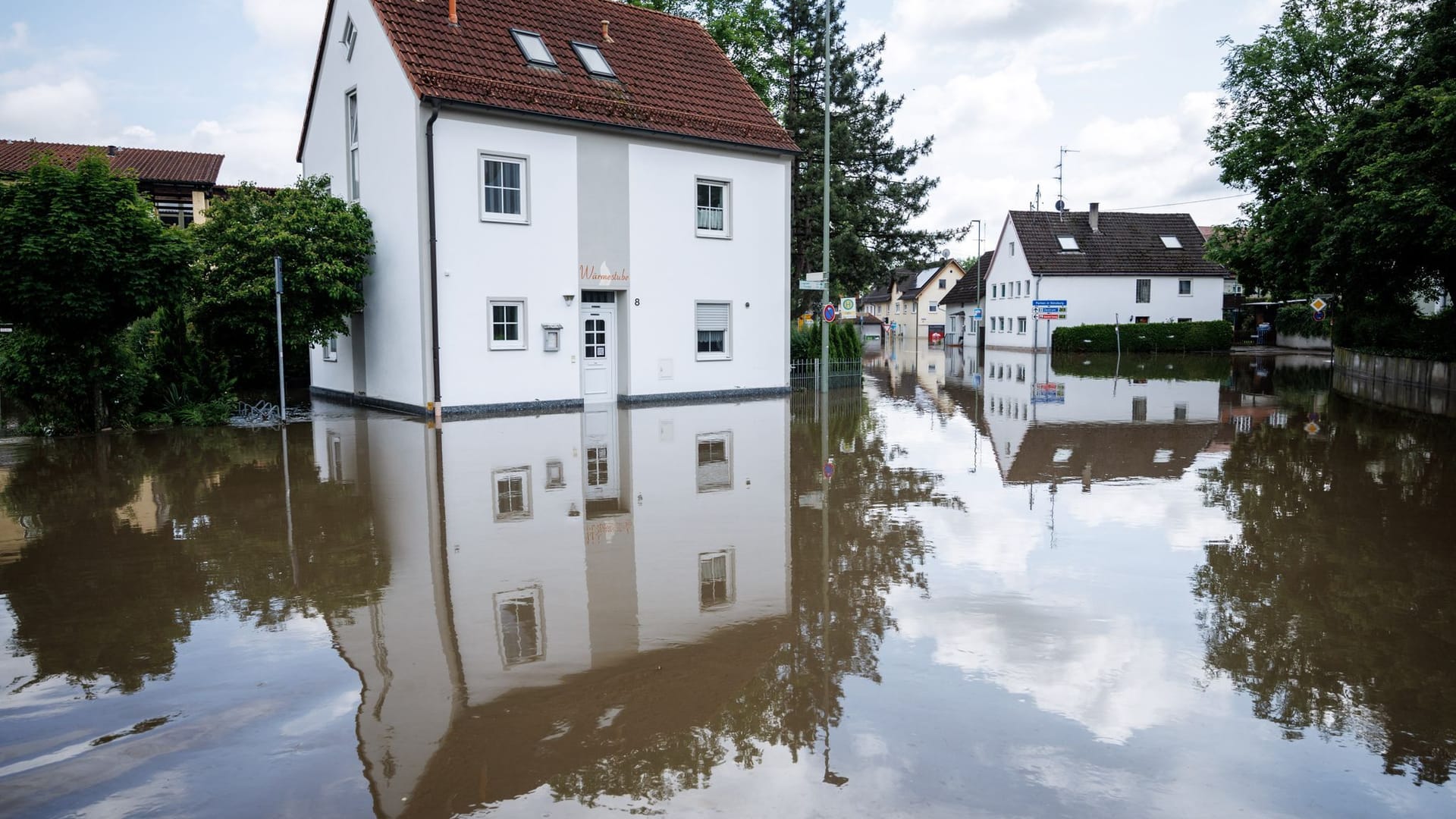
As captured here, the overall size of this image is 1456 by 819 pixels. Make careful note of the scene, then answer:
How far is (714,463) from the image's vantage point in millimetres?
13359

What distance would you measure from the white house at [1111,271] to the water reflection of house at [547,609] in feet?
159

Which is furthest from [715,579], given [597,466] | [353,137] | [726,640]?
[353,137]

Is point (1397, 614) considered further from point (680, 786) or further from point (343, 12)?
point (343, 12)

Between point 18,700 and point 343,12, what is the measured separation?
788 inches

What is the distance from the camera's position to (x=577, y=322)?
826 inches

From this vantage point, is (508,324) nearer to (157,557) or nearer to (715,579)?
(157,557)

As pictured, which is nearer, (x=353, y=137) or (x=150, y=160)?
(x=353, y=137)

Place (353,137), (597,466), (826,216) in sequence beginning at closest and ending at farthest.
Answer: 1. (597,466)
2. (353,137)
3. (826,216)

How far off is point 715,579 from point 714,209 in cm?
1695

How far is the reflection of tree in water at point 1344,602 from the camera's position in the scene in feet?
16.4

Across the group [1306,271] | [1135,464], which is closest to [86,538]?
[1135,464]

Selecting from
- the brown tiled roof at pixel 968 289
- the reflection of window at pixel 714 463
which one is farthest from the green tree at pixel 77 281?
the brown tiled roof at pixel 968 289

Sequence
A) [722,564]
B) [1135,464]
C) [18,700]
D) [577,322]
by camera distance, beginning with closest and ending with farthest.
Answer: [18,700], [722,564], [1135,464], [577,322]

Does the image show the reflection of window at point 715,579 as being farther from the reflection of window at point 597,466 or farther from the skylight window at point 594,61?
the skylight window at point 594,61
